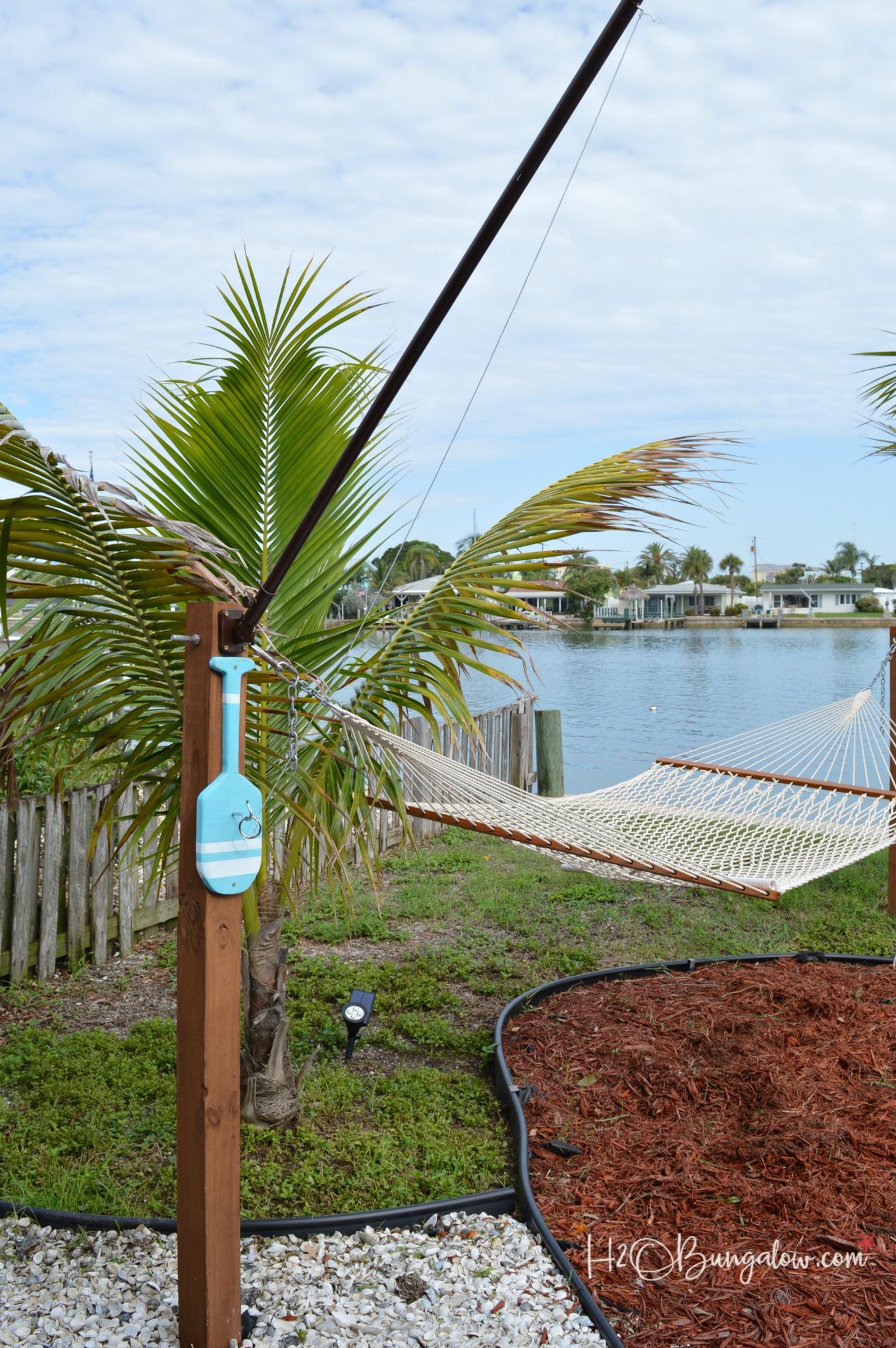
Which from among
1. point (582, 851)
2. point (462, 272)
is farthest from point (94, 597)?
point (582, 851)

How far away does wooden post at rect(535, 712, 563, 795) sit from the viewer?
638 cm

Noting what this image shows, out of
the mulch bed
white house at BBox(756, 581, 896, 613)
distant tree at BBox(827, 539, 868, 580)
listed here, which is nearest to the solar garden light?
the mulch bed

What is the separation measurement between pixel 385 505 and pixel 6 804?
192cm

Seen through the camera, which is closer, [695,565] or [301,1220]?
[301,1220]

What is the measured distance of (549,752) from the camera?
6.39 meters

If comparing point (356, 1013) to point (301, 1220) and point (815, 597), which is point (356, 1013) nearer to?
point (301, 1220)

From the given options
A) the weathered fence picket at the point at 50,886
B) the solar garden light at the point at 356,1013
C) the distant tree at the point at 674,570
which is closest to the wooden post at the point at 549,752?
the weathered fence picket at the point at 50,886

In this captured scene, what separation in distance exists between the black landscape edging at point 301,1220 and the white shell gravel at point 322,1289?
17 millimetres

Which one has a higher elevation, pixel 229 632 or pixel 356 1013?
pixel 229 632

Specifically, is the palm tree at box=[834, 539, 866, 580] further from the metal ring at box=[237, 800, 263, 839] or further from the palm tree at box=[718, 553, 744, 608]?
the metal ring at box=[237, 800, 263, 839]

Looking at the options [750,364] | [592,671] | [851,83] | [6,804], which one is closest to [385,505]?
[851,83]

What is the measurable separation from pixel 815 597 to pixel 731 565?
A: 10986 mm

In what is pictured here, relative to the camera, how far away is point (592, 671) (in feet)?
86.6

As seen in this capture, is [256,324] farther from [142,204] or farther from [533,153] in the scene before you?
[142,204]
